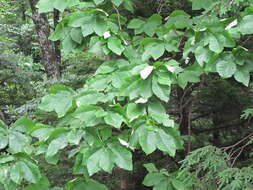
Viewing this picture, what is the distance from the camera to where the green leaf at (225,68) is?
1.34 m

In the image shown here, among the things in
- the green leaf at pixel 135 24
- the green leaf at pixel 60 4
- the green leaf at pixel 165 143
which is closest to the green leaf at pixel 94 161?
the green leaf at pixel 165 143

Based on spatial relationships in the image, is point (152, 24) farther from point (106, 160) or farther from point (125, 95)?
point (106, 160)

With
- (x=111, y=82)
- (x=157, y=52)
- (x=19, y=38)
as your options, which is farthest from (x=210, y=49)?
(x=19, y=38)

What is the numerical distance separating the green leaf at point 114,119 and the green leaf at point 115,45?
0.30 meters

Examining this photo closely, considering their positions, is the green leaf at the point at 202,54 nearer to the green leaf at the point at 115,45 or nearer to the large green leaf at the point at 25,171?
the green leaf at the point at 115,45

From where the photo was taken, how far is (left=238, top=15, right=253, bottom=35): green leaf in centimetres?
132

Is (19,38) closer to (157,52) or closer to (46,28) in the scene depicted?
(46,28)

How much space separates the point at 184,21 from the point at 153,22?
254 mm

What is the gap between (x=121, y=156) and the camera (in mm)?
1320

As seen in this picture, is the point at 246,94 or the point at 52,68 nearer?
the point at 246,94

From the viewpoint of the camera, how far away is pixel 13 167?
1542mm

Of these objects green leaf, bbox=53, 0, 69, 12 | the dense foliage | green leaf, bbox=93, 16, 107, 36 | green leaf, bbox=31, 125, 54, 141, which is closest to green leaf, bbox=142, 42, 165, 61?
the dense foliage

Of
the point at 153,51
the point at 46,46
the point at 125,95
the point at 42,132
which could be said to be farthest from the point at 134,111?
the point at 46,46

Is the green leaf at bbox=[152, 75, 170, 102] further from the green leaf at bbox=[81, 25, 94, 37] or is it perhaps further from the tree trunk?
the tree trunk
